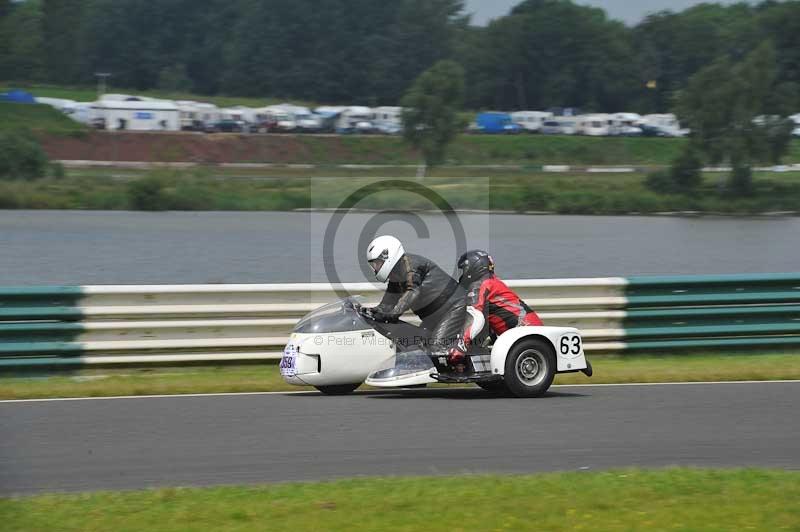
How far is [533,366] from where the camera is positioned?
33.6ft

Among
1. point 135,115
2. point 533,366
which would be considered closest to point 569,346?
point 533,366

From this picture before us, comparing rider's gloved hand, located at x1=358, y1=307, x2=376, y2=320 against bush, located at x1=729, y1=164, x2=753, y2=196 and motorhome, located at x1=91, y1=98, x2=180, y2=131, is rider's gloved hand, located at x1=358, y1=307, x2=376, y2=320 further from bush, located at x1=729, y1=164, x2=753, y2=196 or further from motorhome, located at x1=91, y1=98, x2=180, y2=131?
motorhome, located at x1=91, y1=98, x2=180, y2=131

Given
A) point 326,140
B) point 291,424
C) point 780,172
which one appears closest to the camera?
point 291,424

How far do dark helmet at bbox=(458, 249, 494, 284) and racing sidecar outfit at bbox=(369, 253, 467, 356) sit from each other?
122 millimetres

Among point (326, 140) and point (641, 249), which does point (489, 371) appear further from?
point (326, 140)

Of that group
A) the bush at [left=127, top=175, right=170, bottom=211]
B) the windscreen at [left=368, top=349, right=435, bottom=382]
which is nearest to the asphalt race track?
the windscreen at [left=368, top=349, right=435, bottom=382]

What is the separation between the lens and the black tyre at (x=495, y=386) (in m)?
10.3

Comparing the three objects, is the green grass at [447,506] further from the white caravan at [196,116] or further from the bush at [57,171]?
the white caravan at [196,116]

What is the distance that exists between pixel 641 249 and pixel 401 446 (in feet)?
109

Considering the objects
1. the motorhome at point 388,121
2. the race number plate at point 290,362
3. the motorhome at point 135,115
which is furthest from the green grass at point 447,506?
the motorhome at point 135,115

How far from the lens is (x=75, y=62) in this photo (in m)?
108

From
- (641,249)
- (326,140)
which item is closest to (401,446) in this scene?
(641,249)

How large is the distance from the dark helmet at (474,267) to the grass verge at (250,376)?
156 cm

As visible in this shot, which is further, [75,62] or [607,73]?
[75,62]
